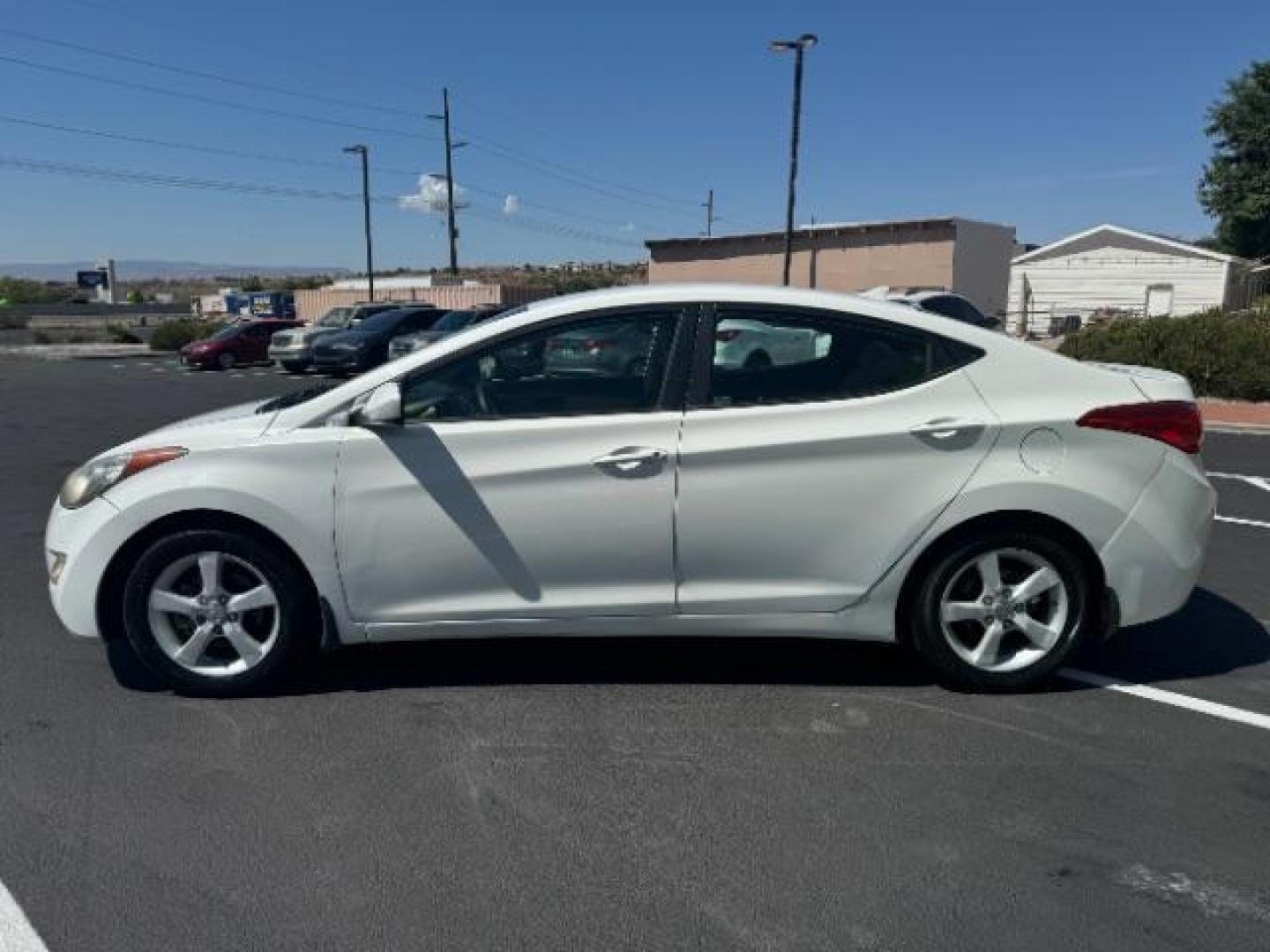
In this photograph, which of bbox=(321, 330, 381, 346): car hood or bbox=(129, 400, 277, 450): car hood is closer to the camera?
bbox=(129, 400, 277, 450): car hood

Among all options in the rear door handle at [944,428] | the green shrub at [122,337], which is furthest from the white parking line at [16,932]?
the green shrub at [122,337]

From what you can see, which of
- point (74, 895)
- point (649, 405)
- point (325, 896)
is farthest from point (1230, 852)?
Result: point (74, 895)

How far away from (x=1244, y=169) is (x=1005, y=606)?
170ft

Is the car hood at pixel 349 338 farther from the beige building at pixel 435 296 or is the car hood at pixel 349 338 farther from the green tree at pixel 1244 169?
the green tree at pixel 1244 169

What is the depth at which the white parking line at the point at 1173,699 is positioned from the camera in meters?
3.71

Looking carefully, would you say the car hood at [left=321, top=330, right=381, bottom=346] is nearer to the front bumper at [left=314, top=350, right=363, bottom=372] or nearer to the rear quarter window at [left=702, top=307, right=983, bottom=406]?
the front bumper at [left=314, top=350, right=363, bottom=372]

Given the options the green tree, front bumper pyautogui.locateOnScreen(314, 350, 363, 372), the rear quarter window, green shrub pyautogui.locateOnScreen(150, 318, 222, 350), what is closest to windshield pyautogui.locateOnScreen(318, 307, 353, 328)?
front bumper pyautogui.locateOnScreen(314, 350, 363, 372)

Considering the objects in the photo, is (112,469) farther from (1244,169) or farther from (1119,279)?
(1244,169)

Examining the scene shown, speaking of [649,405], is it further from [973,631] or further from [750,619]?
[973,631]

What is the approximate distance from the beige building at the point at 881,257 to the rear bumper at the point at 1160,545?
3511 cm

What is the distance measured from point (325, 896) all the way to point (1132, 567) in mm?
3104

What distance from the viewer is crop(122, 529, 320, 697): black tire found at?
374cm

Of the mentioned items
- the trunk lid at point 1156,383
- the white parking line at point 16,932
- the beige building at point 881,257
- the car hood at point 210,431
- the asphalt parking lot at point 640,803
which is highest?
the beige building at point 881,257

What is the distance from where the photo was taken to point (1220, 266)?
35.1 metres
